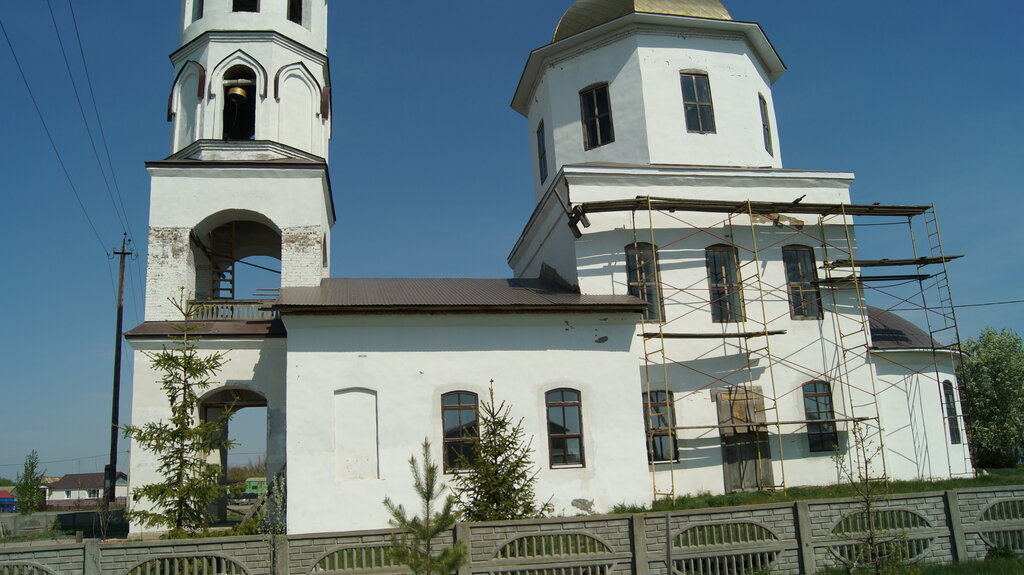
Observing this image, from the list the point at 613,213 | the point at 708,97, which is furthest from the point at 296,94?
the point at 708,97

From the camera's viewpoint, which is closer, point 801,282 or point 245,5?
point 801,282

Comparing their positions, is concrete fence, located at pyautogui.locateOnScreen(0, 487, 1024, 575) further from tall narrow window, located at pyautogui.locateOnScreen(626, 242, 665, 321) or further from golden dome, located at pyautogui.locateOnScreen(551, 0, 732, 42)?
golden dome, located at pyautogui.locateOnScreen(551, 0, 732, 42)

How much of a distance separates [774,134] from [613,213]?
20.9ft

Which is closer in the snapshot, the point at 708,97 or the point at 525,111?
the point at 708,97

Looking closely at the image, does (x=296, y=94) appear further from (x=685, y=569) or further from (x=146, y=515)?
(x=685, y=569)

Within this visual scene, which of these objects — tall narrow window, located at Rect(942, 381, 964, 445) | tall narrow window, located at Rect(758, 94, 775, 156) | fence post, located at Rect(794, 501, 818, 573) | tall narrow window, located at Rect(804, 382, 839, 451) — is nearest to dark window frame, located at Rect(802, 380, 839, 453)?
tall narrow window, located at Rect(804, 382, 839, 451)

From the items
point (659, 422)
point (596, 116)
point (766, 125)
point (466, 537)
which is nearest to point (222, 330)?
point (659, 422)

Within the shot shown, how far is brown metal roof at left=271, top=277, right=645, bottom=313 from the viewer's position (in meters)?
14.5

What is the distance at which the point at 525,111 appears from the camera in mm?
22703

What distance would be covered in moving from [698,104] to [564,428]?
941cm

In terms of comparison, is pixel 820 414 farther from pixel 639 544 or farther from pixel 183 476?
pixel 183 476

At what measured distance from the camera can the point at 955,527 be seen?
9438mm

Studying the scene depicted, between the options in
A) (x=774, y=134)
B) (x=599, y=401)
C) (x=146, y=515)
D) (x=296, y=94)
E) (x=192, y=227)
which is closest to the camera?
(x=146, y=515)

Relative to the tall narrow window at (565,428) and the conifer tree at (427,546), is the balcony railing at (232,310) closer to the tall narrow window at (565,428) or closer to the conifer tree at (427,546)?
the tall narrow window at (565,428)
